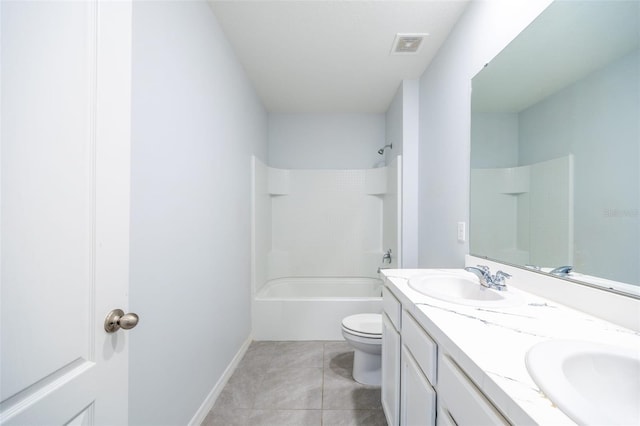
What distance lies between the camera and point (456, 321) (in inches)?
32.5

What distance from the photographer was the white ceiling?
5.29 feet

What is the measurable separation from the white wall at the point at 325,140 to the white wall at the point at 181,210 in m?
1.32

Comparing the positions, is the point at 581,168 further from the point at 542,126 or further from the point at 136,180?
the point at 136,180

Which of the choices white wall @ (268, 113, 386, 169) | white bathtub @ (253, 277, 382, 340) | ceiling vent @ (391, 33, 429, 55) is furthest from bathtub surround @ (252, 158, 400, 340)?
ceiling vent @ (391, 33, 429, 55)

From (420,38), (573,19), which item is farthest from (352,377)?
(420,38)

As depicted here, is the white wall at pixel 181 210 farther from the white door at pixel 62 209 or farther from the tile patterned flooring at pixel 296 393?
the white door at pixel 62 209

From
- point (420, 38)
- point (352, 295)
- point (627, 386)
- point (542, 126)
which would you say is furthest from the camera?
point (352, 295)

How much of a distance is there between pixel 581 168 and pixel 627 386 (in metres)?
0.68

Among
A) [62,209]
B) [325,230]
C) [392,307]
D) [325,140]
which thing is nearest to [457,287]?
[392,307]

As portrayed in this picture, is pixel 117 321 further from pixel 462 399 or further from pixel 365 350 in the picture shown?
pixel 365 350

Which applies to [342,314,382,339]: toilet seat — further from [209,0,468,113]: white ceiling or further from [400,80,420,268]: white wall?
[209,0,468,113]: white ceiling

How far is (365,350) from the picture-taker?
1858 mm

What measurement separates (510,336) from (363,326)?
4.72 feet

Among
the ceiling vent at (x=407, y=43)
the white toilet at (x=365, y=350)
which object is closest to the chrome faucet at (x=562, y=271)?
the white toilet at (x=365, y=350)
